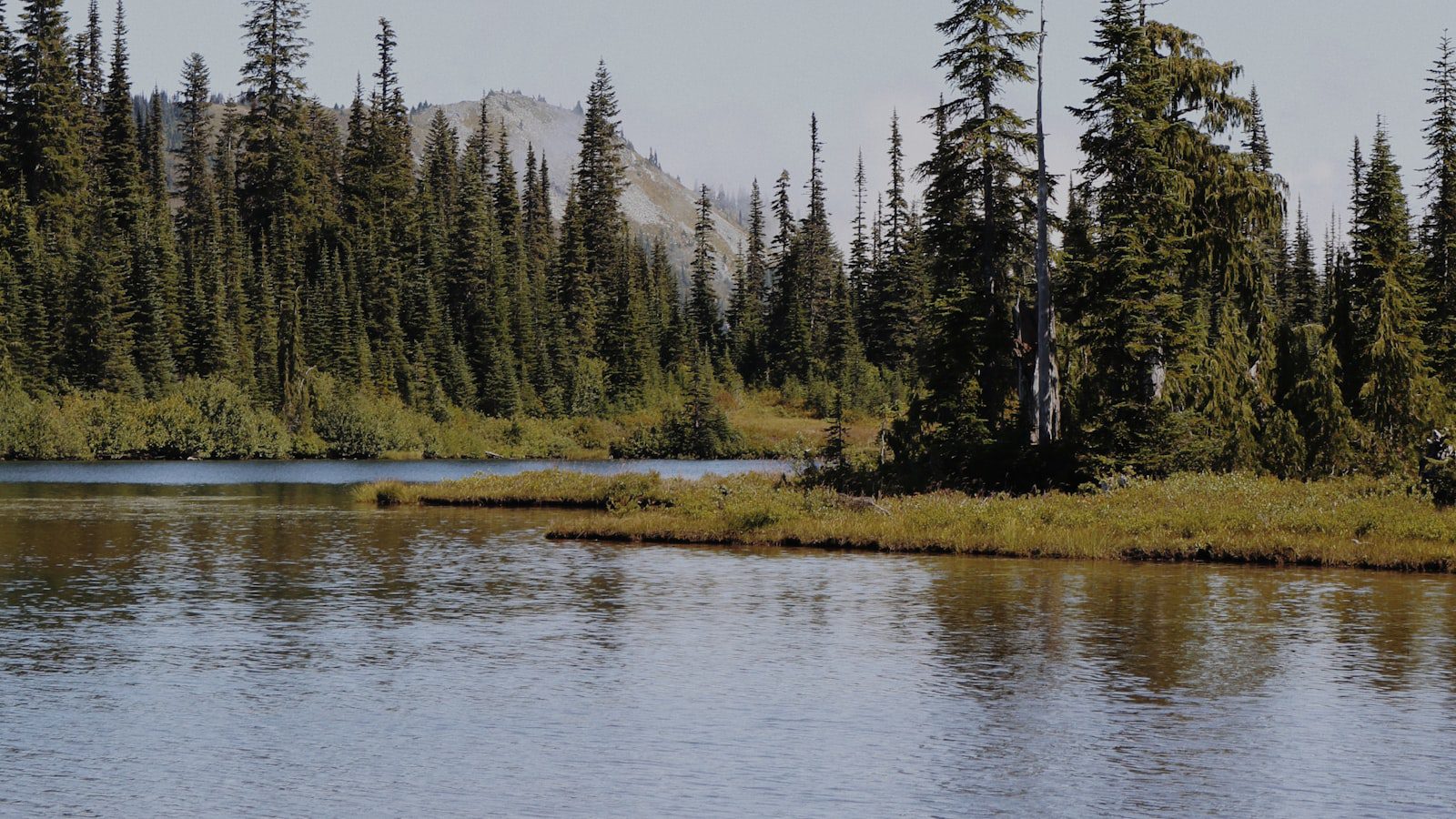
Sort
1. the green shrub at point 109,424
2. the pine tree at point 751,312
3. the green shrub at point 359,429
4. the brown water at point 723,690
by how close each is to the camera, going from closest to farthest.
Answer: the brown water at point 723,690
the green shrub at point 109,424
the green shrub at point 359,429
the pine tree at point 751,312

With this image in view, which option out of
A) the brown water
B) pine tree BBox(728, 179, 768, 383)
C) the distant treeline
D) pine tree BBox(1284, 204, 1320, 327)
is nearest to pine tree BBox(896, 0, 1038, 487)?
the distant treeline

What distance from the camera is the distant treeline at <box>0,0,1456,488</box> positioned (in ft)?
143

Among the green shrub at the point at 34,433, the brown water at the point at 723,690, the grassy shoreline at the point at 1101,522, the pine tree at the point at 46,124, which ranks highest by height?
the pine tree at the point at 46,124

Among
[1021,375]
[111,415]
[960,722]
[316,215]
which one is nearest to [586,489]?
[1021,375]

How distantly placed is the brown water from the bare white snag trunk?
12.7m

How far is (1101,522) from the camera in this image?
35062mm

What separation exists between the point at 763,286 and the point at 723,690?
13830cm

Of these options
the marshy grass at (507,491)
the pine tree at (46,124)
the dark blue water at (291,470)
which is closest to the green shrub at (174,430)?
the dark blue water at (291,470)

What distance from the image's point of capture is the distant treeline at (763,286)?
4366cm

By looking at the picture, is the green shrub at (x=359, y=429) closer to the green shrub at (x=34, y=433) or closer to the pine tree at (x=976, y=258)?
the green shrub at (x=34, y=433)

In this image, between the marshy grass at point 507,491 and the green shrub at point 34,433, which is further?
the green shrub at point 34,433

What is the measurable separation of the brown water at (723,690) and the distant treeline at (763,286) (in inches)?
548

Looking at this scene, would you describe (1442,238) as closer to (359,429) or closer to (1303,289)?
(1303,289)

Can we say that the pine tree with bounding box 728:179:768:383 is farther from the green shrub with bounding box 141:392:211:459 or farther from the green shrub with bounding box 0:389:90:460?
the green shrub with bounding box 0:389:90:460
